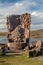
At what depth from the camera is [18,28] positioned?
45562 millimetres

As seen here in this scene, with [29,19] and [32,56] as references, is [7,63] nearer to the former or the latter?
[32,56]

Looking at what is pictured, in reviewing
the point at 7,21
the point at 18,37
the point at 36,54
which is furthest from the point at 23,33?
the point at 36,54

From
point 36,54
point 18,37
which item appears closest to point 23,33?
point 18,37

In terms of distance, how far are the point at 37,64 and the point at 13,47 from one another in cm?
1727

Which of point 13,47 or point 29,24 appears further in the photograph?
point 29,24

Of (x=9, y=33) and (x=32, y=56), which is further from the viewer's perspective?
(x=9, y=33)

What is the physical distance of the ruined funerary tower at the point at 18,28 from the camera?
4503 cm

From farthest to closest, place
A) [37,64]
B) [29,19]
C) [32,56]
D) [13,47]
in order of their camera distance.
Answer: [29,19]
[13,47]
[32,56]
[37,64]

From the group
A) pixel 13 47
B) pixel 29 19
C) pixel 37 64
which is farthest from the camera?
pixel 29 19

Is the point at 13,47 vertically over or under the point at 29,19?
under

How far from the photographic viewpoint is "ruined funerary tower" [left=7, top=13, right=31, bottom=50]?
148 feet

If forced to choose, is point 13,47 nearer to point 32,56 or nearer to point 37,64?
point 32,56

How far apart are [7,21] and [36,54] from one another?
17.5 meters

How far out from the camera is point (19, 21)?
46.4m
